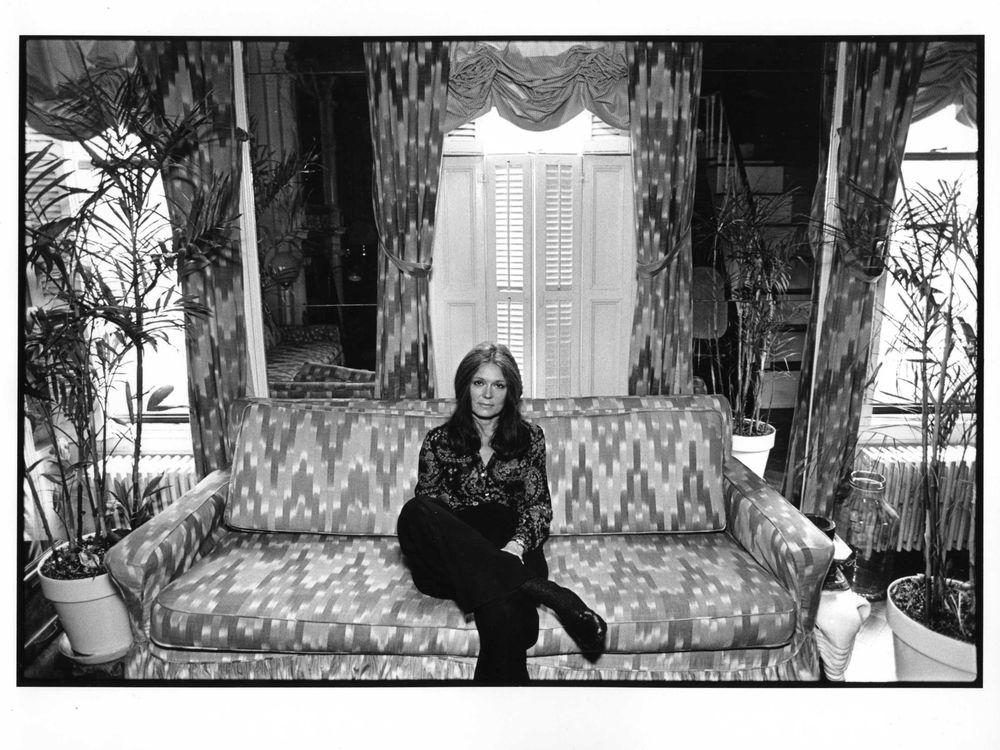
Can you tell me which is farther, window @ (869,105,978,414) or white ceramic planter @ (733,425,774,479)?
white ceramic planter @ (733,425,774,479)

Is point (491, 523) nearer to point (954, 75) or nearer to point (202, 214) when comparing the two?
point (202, 214)

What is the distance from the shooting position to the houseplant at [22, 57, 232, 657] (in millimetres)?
2412

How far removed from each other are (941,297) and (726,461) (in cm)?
89

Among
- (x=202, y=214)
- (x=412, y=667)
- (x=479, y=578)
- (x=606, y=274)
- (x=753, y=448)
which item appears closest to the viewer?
(x=479, y=578)

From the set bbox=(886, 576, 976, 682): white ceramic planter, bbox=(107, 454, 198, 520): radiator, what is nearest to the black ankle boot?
bbox=(886, 576, 976, 682): white ceramic planter

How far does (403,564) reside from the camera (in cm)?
253

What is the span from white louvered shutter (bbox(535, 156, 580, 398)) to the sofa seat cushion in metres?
1.09

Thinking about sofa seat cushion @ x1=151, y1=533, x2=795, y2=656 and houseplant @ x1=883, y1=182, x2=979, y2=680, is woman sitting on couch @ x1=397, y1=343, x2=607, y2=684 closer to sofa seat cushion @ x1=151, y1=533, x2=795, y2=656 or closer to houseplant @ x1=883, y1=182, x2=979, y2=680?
sofa seat cushion @ x1=151, y1=533, x2=795, y2=656

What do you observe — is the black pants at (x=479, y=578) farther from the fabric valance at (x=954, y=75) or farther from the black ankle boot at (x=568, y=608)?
the fabric valance at (x=954, y=75)

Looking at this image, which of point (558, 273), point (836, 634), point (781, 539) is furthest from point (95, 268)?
point (836, 634)

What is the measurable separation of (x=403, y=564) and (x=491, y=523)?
34 centimetres

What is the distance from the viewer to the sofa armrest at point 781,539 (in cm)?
227

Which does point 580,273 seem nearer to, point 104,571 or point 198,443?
point 198,443
